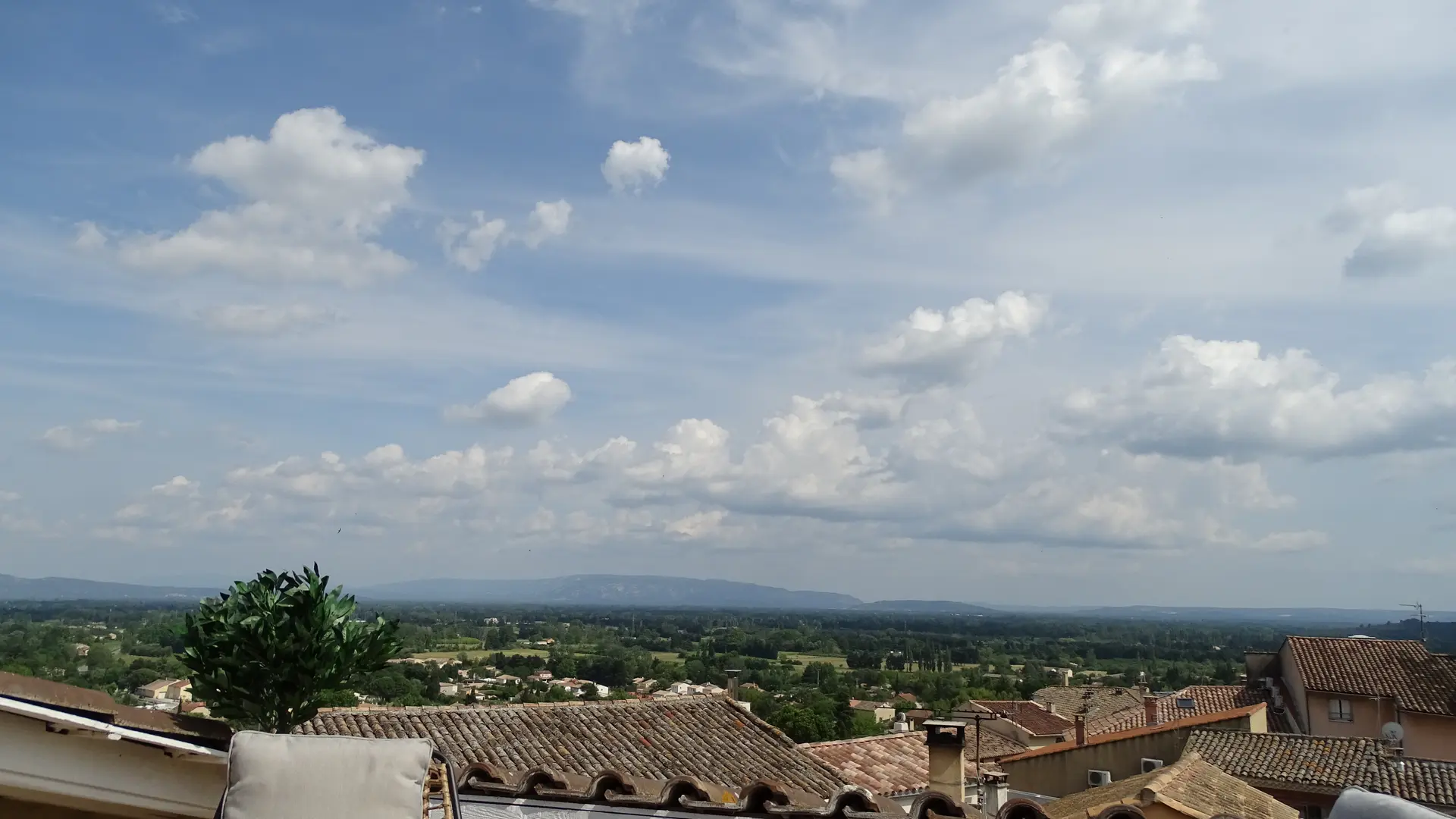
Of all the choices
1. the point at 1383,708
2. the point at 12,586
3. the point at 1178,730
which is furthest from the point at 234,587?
the point at 12,586

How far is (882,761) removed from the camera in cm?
1855

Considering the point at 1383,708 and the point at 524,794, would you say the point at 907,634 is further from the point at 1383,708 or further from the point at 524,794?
the point at 524,794

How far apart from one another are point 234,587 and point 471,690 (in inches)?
1453

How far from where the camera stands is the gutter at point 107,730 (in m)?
3.01

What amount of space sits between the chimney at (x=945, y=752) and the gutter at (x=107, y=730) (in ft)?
12.9

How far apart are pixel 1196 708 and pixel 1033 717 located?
18.0 feet

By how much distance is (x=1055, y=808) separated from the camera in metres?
12.3

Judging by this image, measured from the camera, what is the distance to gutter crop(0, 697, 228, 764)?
3008 millimetres

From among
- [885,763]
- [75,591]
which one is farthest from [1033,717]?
[75,591]

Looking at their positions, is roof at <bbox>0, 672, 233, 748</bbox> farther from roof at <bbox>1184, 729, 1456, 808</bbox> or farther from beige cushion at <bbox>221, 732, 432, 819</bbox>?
roof at <bbox>1184, 729, 1456, 808</bbox>

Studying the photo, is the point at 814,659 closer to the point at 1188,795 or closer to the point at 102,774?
the point at 1188,795

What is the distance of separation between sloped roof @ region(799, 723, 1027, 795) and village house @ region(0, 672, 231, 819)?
1363cm

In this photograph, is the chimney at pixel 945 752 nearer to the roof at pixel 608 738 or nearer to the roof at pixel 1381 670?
the roof at pixel 608 738

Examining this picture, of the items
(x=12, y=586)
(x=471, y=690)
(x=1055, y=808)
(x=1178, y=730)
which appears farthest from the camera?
(x=12, y=586)
